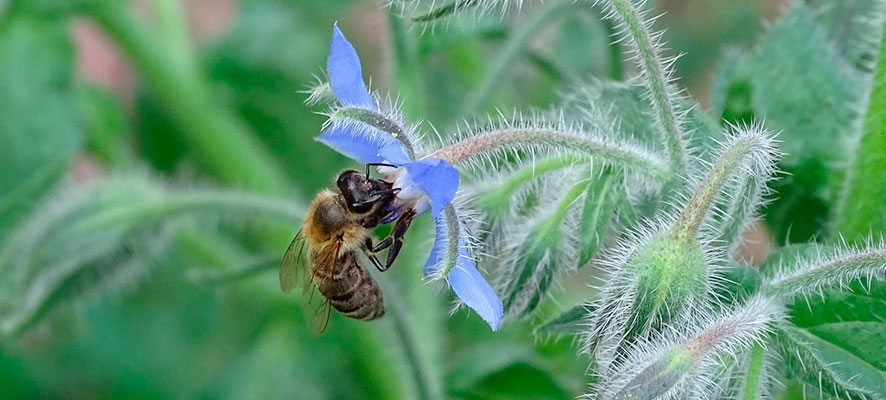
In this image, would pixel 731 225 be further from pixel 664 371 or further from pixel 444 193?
pixel 444 193

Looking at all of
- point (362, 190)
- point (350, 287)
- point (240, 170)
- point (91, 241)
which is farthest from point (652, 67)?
point (240, 170)

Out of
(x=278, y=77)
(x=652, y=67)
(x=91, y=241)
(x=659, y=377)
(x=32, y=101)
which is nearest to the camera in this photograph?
(x=659, y=377)

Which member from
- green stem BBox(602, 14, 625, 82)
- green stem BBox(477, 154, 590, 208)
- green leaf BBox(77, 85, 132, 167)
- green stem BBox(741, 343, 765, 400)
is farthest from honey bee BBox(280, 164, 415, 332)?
green leaf BBox(77, 85, 132, 167)

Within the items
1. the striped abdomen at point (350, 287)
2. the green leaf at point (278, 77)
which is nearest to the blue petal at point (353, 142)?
the striped abdomen at point (350, 287)

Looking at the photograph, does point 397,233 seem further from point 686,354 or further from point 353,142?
point 686,354

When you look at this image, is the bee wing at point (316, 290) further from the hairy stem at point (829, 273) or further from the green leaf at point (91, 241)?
the hairy stem at point (829, 273)

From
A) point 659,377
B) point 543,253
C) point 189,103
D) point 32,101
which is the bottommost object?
point 659,377
